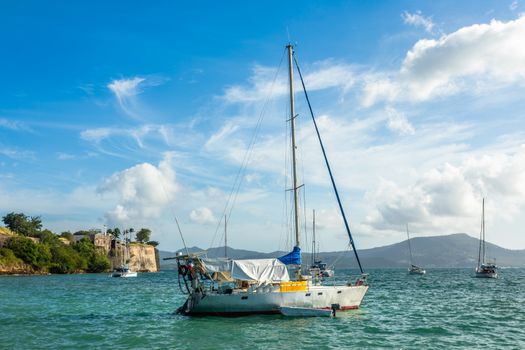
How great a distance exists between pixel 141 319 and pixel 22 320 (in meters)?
7.83

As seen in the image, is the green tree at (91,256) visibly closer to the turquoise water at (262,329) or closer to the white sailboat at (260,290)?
the turquoise water at (262,329)

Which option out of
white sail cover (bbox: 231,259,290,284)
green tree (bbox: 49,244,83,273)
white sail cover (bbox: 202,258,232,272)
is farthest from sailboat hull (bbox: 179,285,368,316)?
green tree (bbox: 49,244,83,273)

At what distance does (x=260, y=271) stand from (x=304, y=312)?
388 centimetres

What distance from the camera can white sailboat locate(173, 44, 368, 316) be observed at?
103 ft

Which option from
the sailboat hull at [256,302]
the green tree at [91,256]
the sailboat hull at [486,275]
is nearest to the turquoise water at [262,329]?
the sailboat hull at [256,302]

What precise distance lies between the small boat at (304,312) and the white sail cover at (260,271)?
6.72ft

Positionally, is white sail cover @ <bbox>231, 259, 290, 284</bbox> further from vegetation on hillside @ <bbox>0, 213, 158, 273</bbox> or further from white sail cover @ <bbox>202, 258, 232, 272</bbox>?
vegetation on hillside @ <bbox>0, 213, 158, 273</bbox>

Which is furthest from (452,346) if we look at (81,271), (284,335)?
(81,271)

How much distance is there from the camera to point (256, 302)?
31.3 meters

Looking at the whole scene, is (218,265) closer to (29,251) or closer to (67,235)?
(29,251)

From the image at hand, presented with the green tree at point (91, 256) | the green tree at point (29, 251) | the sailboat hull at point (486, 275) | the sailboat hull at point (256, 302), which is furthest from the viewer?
the green tree at point (91, 256)

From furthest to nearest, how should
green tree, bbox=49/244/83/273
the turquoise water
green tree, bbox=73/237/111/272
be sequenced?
green tree, bbox=73/237/111/272 < green tree, bbox=49/244/83/273 < the turquoise water

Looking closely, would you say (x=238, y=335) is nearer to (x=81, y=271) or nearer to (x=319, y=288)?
(x=319, y=288)

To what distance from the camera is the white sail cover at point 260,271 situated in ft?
105
